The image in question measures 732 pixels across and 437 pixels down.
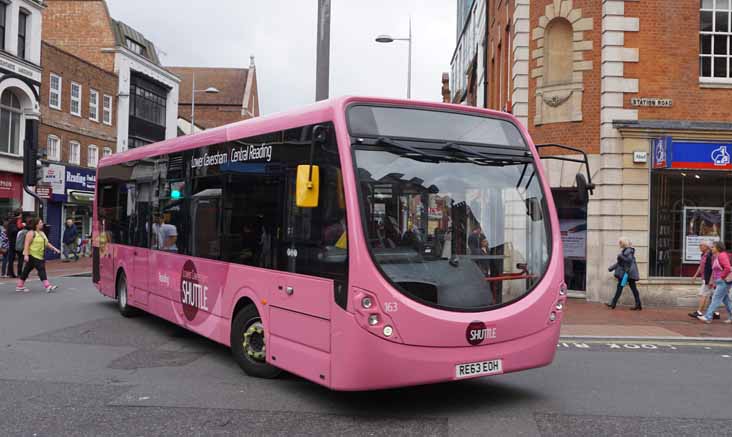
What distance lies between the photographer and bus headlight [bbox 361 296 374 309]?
5.68m

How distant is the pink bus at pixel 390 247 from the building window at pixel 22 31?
26288mm

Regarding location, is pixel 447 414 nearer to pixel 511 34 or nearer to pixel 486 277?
pixel 486 277

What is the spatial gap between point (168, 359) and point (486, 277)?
14.2ft

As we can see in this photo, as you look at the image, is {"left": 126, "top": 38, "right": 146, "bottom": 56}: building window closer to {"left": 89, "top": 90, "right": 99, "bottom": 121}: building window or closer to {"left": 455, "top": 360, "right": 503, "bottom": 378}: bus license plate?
{"left": 89, "top": 90, "right": 99, "bottom": 121}: building window

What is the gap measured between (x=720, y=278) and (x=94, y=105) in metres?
31.6

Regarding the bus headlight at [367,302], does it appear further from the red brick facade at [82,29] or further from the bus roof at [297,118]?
the red brick facade at [82,29]

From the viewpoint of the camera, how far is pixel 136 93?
42.5m

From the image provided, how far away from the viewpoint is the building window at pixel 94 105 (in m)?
36.1

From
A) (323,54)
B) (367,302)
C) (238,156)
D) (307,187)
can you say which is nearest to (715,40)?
(323,54)

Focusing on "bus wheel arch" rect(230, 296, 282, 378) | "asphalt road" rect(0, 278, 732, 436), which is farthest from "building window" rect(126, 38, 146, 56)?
"bus wheel arch" rect(230, 296, 282, 378)

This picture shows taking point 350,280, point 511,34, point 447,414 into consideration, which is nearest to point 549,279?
point 447,414

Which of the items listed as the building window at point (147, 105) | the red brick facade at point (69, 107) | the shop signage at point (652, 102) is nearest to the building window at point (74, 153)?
the red brick facade at point (69, 107)

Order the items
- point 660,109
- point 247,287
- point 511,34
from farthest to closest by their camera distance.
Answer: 1. point 511,34
2. point 660,109
3. point 247,287

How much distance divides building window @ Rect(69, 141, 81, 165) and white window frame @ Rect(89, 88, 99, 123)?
7.10 ft
